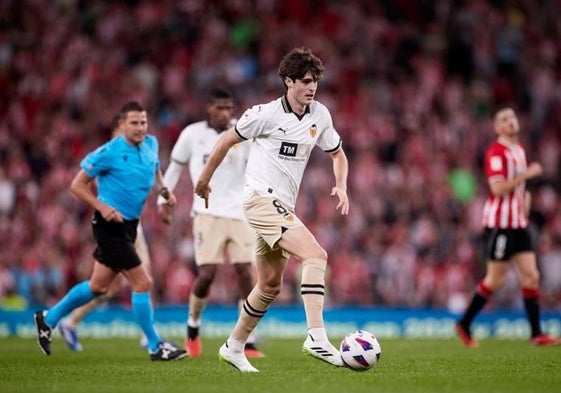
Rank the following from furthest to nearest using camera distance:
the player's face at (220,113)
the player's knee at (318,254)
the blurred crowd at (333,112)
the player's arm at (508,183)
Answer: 1. the blurred crowd at (333,112)
2. the player's arm at (508,183)
3. the player's face at (220,113)
4. the player's knee at (318,254)

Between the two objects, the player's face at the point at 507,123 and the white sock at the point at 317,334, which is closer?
the white sock at the point at 317,334

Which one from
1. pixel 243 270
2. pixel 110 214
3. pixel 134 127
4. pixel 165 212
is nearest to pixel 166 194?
pixel 165 212

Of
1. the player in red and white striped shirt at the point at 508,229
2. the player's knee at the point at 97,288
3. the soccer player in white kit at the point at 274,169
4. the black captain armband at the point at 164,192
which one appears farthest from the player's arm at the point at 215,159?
the player in red and white striped shirt at the point at 508,229

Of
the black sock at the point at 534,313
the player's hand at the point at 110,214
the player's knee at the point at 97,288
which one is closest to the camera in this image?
the player's hand at the point at 110,214

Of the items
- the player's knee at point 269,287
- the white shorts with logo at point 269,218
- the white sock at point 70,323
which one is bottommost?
the white sock at point 70,323

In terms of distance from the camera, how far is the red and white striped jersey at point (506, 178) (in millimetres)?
13562

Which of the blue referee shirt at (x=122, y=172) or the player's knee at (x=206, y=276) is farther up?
the blue referee shirt at (x=122, y=172)

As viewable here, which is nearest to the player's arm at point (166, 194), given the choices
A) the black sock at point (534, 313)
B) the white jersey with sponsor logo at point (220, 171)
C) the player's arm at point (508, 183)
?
the white jersey with sponsor logo at point (220, 171)

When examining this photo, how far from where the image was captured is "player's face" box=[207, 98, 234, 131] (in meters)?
12.5

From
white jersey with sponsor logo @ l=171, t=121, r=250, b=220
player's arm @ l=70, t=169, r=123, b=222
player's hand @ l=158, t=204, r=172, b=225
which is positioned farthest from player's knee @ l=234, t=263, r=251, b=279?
player's arm @ l=70, t=169, r=123, b=222

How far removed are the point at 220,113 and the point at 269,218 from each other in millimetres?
3600

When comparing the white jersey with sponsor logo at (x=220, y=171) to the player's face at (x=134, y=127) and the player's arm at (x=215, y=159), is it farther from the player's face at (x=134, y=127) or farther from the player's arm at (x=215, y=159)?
the player's arm at (x=215, y=159)

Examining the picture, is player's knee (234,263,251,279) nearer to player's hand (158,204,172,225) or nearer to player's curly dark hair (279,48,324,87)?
player's hand (158,204,172,225)

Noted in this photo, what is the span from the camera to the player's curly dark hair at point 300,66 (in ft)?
30.5
